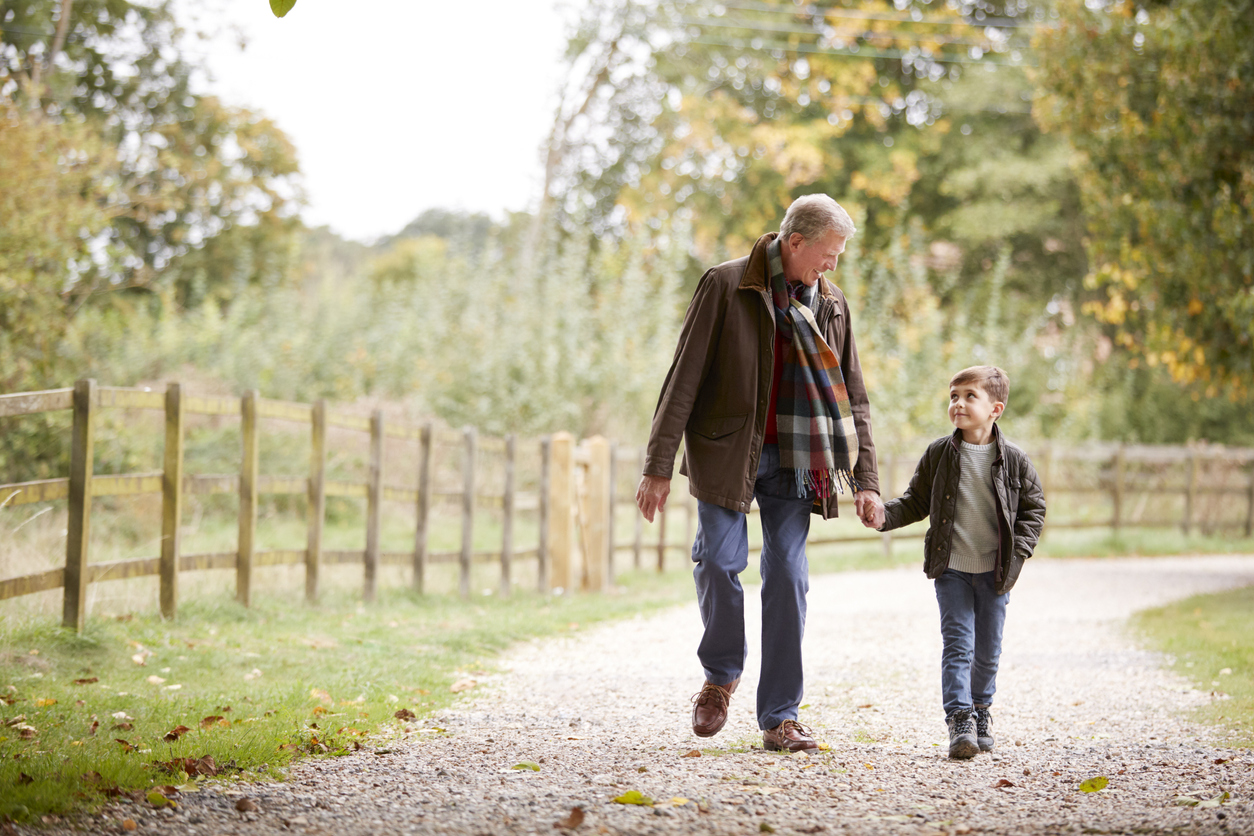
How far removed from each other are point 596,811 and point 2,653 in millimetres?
3415

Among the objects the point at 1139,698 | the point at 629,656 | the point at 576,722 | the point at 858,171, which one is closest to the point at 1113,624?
the point at 1139,698

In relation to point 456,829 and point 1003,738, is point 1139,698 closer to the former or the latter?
point 1003,738

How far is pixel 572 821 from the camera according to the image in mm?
2898

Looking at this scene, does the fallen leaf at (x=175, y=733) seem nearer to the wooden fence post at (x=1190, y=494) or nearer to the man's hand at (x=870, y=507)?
the man's hand at (x=870, y=507)

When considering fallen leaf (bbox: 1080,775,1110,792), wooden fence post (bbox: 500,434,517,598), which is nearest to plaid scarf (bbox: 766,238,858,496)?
fallen leaf (bbox: 1080,775,1110,792)

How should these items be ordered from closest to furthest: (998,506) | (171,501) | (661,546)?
(998,506) < (171,501) < (661,546)

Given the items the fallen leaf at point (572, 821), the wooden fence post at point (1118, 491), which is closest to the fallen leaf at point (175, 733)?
the fallen leaf at point (572, 821)

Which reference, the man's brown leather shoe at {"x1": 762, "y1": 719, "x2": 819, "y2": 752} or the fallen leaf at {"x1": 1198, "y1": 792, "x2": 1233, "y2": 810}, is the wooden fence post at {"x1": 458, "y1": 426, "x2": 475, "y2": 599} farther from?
the fallen leaf at {"x1": 1198, "y1": 792, "x2": 1233, "y2": 810}

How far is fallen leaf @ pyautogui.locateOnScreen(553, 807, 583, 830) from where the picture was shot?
2.89m

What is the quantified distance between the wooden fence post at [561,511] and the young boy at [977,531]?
5.84 m

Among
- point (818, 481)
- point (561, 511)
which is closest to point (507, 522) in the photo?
point (561, 511)

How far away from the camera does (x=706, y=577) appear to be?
160 inches

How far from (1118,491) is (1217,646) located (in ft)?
35.4

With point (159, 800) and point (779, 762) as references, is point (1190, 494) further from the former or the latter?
point (159, 800)
